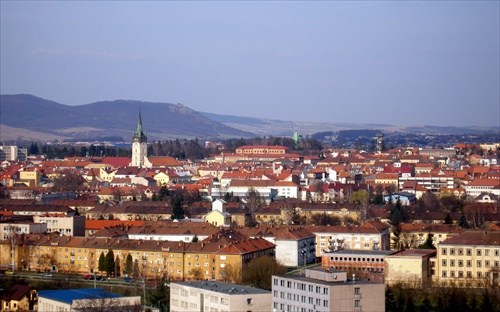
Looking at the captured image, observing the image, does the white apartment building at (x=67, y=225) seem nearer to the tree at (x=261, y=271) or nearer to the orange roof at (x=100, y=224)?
the orange roof at (x=100, y=224)

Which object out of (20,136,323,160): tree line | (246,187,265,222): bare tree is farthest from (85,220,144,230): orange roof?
(20,136,323,160): tree line

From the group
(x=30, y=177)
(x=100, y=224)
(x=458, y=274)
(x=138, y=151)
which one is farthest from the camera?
(x=138, y=151)

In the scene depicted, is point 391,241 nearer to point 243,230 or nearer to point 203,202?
point 243,230

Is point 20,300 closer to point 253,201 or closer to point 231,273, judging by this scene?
point 231,273

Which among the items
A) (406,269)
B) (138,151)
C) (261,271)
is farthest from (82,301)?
(138,151)

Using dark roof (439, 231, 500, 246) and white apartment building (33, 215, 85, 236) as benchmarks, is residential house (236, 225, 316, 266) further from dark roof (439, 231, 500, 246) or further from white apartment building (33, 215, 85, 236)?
white apartment building (33, 215, 85, 236)

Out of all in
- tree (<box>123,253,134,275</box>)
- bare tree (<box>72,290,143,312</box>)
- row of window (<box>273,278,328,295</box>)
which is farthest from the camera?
tree (<box>123,253,134,275</box>)
